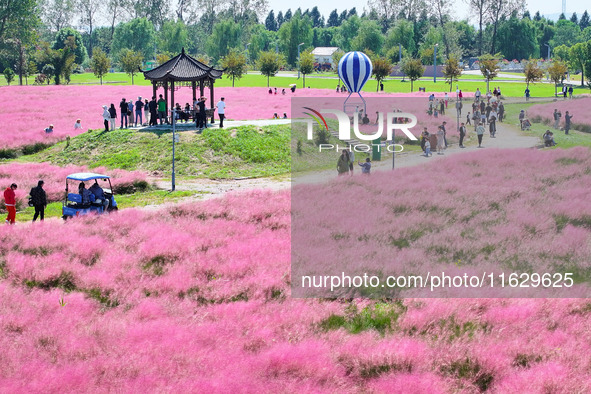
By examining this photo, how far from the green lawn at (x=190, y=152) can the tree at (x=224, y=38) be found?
85.1 metres

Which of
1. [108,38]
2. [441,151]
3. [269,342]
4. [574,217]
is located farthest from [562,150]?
[108,38]

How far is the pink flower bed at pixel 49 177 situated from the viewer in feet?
82.3

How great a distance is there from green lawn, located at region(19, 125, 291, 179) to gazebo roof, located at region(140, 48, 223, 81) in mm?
2830

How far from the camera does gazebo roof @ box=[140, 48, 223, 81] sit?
110ft

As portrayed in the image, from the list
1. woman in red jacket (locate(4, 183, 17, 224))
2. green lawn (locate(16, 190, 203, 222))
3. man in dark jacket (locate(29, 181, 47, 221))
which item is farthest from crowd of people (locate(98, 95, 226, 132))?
woman in red jacket (locate(4, 183, 17, 224))

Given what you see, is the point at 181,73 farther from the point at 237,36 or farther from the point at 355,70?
the point at 237,36

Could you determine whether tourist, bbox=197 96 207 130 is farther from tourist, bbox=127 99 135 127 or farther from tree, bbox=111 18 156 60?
tree, bbox=111 18 156 60

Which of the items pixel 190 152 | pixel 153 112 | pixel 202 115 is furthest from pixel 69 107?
pixel 190 152

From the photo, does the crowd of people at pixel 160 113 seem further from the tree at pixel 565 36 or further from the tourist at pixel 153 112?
Result: the tree at pixel 565 36

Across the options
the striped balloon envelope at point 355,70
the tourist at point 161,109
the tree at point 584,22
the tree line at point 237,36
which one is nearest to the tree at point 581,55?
the tree line at point 237,36

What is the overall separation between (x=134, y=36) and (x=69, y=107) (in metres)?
77.0

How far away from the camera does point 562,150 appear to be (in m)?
30.2

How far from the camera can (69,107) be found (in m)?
52.6

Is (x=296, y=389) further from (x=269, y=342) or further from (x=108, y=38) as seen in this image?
(x=108, y=38)
